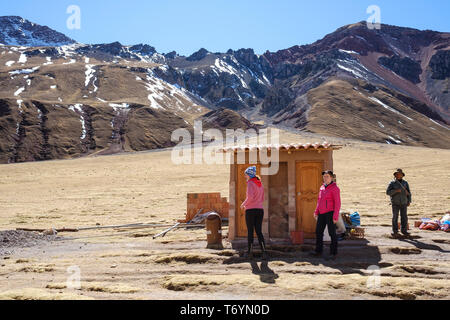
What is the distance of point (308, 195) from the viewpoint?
11.3 meters

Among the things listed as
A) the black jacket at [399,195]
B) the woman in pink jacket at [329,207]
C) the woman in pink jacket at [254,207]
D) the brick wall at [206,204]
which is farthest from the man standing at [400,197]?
the brick wall at [206,204]

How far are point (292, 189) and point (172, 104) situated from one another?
133861mm

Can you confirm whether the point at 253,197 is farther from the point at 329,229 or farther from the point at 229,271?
the point at 329,229

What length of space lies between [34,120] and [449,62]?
18107 cm

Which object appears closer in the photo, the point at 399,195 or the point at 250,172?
the point at 250,172

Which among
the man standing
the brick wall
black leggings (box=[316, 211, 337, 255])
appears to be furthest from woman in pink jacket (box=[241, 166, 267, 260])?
the brick wall

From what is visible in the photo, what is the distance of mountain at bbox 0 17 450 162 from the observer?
289ft

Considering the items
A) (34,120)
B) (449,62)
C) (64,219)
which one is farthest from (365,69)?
(64,219)

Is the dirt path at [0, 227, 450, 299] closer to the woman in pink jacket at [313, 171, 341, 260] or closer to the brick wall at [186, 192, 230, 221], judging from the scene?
the woman in pink jacket at [313, 171, 341, 260]

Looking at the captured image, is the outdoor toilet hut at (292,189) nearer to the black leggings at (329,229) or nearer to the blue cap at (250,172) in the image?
the black leggings at (329,229)

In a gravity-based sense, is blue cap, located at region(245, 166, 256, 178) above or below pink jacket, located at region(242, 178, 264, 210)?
above

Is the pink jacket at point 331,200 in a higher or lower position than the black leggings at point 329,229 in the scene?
higher

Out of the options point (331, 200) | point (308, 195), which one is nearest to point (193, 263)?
point (331, 200)

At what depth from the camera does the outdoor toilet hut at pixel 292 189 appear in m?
11.2
